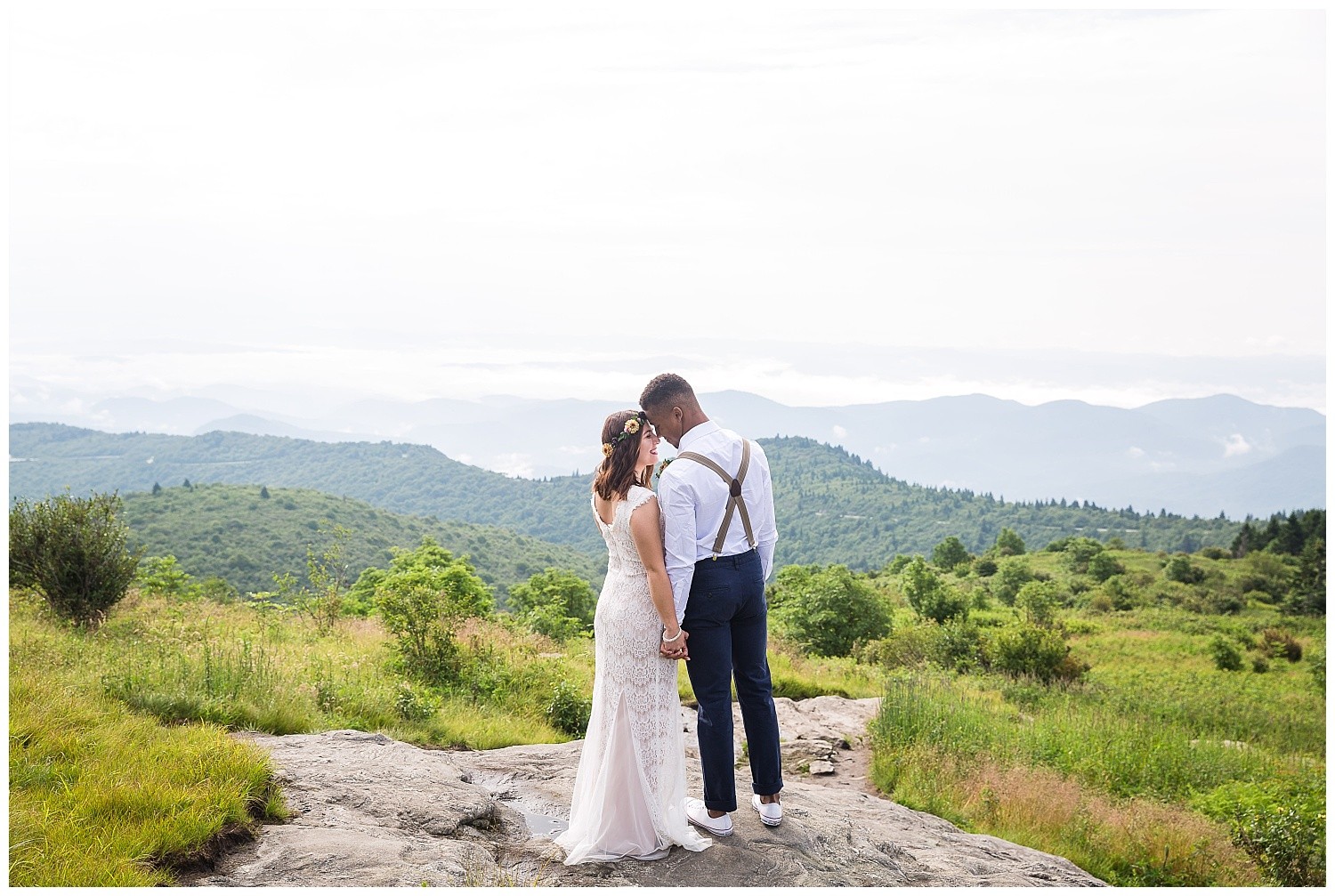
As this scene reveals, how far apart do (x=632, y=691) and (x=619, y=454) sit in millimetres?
1243

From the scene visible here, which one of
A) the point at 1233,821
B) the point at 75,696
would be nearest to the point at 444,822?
the point at 75,696

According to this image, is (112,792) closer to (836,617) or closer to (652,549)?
(652,549)

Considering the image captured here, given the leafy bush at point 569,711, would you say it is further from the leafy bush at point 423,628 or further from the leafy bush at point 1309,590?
the leafy bush at point 1309,590

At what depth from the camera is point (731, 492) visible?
436cm

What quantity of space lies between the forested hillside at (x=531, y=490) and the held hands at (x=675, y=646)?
253 feet

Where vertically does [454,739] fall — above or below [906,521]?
above

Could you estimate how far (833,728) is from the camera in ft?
27.9

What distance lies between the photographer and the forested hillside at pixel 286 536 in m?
51.2

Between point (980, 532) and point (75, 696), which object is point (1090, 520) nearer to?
point (980, 532)

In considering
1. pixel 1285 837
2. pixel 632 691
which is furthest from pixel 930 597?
pixel 632 691

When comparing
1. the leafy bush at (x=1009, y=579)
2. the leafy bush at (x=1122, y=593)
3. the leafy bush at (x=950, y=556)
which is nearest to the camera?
the leafy bush at (x=1122, y=593)

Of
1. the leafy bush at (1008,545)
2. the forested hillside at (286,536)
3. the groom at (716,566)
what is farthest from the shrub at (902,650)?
the leafy bush at (1008,545)

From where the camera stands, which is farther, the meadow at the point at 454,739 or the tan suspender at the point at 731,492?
the tan suspender at the point at 731,492

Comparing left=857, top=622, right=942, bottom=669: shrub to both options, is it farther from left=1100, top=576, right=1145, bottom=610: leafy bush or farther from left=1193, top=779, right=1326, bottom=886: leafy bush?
left=1100, top=576, right=1145, bottom=610: leafy bush
